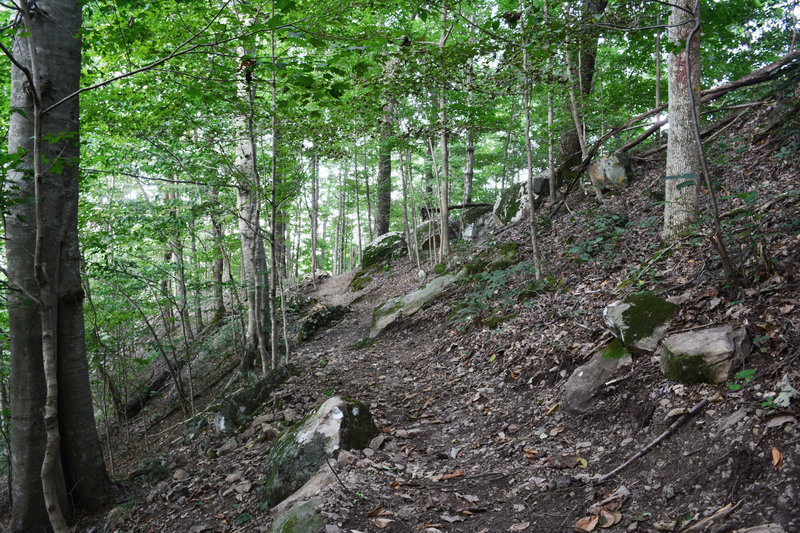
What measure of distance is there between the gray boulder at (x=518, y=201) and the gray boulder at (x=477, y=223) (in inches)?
25.7

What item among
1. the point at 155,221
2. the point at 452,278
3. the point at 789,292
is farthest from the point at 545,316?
the point at 155,221

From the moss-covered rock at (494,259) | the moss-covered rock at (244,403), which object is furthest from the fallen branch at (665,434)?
the moss-covered rock at (494,259)

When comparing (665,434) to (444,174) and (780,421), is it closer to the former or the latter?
(780,421)

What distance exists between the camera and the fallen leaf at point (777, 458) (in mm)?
2248

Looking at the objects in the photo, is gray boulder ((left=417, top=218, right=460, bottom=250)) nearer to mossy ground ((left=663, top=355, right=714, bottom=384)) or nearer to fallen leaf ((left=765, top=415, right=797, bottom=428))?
mossy ground ((left=663, top=355, right=714, bottom=384))

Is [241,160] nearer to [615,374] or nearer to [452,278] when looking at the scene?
[452,278]

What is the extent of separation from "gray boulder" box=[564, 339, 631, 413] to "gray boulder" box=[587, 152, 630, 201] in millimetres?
5194

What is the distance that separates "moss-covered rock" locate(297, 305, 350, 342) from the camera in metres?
10.0

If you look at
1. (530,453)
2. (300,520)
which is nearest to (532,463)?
(530,453)

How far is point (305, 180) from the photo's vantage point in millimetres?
7676

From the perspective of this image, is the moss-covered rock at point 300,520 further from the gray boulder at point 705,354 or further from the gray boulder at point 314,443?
the gray boulder at point 705,354

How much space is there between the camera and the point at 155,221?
7.16 metres

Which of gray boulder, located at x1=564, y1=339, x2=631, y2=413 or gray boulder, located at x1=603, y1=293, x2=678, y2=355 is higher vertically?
gray boulder, located at x1=603, y1=293, x2=678, y2=355

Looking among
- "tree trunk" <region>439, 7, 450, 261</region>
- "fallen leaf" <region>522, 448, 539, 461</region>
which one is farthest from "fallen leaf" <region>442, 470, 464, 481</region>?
"tree trunk" <region>439, 7, 450, 261</region>
